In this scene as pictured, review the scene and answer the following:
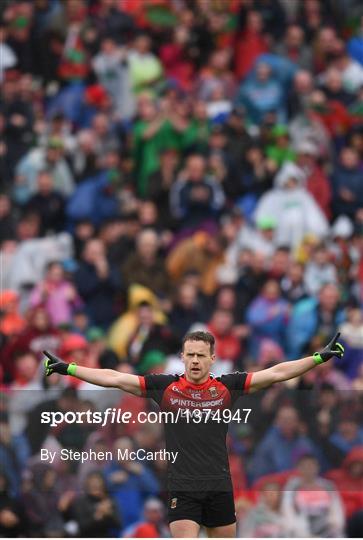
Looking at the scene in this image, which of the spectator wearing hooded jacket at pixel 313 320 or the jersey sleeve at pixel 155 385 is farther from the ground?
the spectator wearing hooded jacket at pixel 313 320

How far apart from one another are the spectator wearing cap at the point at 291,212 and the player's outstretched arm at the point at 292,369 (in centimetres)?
801

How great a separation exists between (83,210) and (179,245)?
131 cm

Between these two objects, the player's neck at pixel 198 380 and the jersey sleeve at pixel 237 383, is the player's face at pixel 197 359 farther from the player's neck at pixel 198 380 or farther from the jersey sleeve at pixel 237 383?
the jersey sleeve at pixel 237 383

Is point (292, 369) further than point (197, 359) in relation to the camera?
Yes

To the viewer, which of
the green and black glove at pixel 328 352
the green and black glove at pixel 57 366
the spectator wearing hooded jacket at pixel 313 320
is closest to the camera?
the green and black glove at pixel 328 352

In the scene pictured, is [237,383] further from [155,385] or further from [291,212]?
[291,212]

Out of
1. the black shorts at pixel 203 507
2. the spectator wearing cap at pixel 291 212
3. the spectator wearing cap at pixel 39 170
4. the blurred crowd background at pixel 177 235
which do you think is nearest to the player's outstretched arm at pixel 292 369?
the black shorts at pixel 203 507

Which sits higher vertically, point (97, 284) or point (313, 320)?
point (97, 284)

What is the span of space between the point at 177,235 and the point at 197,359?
819 cm

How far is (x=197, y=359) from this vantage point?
38.1 ft

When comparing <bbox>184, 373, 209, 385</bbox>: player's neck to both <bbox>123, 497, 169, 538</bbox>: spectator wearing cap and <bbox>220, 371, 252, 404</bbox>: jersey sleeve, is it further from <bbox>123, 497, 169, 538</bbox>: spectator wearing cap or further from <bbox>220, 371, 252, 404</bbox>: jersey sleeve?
<bbox>123, 497, 169, 538</bbox>: spectator wearing cap

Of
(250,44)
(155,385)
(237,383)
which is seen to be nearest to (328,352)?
(237,383)

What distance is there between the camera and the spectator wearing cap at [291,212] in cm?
1984

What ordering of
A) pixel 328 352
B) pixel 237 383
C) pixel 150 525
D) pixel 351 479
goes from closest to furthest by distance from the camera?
pixel 328 352 → pixel 237 383 → pixel 150 525 → pixel 351 479
